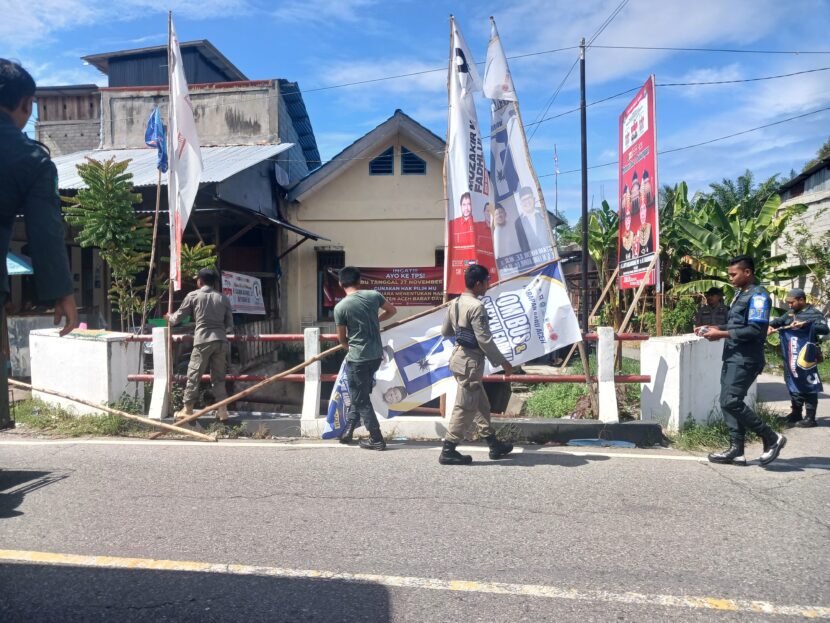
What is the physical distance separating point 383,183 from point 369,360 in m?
10.1

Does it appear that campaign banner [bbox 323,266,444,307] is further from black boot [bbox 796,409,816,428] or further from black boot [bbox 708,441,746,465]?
black boot [bbox 708,441,746,465]

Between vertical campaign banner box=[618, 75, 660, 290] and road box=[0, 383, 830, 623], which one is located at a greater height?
vertical campaign banner box=[618, 75, 660, 290]

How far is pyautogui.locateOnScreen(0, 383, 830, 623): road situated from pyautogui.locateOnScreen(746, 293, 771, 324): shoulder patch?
4.05ft

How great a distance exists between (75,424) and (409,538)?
4831 mm

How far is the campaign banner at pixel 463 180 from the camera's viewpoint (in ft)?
23.2

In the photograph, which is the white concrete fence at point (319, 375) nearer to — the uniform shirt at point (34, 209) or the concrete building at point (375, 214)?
the uniform shirt at point (34, 209)

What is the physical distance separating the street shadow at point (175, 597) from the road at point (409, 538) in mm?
10

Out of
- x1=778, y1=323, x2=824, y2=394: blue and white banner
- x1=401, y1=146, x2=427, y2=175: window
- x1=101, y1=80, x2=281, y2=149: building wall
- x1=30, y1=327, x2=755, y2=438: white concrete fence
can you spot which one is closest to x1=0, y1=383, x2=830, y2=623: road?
x1=30, y1=327, x2=755, y2=438: white concrete fence

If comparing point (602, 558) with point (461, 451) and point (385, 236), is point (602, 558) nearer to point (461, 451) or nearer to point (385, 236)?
point (461, 451)

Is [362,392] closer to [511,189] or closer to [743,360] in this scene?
[511,189]

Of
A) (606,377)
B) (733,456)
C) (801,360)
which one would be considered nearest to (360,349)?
(606,377)

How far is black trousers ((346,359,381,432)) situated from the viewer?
237 inches

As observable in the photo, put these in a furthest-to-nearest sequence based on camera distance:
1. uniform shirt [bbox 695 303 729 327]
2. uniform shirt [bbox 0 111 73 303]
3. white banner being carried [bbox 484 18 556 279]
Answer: uniform shirt [bbox 695 303 729 327]
white banner being carried [bbox 484 18 556 279]
uniform shirt [bbox 0 111 73 303]

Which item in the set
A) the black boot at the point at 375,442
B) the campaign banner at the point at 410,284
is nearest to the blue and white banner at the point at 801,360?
the black boot at the point at 375,442
